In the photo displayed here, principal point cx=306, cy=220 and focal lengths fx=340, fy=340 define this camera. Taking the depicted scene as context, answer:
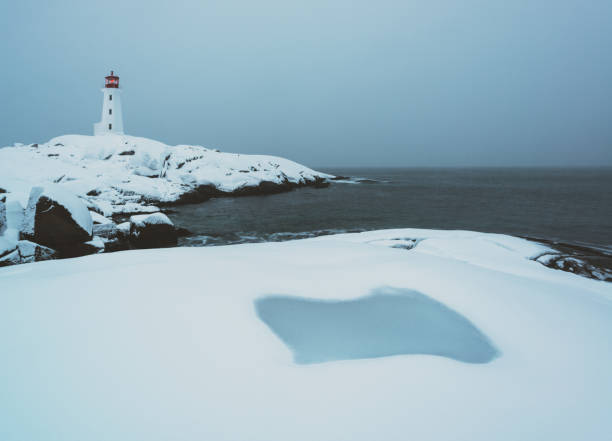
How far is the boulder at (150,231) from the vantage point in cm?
1410

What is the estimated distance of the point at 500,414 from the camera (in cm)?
251

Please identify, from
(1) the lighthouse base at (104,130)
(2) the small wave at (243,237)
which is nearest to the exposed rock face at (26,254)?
(2) the small wave at (243,237)

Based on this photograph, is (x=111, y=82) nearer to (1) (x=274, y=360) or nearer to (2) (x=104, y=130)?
(2) (x=104, y=130)

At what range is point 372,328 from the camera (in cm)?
386

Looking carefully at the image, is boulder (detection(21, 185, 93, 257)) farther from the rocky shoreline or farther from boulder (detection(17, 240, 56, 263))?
boulder (detection(17, 240, 56, 263))

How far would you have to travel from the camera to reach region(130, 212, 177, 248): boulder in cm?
1410

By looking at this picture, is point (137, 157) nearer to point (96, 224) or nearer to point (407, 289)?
point (96, 224)

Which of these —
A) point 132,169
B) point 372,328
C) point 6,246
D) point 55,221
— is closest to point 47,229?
point 55,221

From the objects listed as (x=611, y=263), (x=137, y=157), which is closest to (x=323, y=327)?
(x=611, y=263)

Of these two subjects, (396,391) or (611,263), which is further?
(611,263)

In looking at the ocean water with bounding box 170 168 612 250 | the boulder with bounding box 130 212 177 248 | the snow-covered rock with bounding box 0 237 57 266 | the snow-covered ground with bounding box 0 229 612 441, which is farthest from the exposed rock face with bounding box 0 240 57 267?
the ocean water with bounding box 170 168 612 250

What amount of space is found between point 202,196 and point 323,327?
111ft

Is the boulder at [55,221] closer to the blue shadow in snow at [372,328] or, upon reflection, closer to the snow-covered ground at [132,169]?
the blue shadow in snow at [372,328]

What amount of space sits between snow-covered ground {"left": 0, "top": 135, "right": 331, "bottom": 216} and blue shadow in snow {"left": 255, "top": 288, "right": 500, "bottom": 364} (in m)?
23.1
